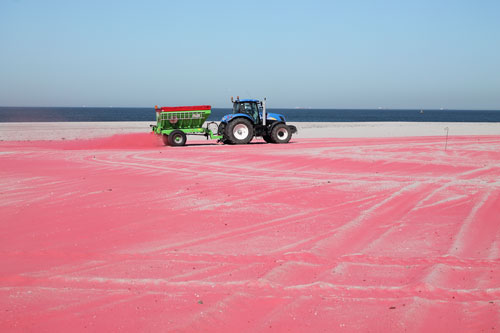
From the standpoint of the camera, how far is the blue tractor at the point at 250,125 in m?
18.5

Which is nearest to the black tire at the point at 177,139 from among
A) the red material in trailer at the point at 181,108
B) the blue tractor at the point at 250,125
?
the red material in trailer at the point at 181,108

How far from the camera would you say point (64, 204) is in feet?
24.8

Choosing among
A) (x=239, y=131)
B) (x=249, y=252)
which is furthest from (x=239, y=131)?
(x=249, y=252)

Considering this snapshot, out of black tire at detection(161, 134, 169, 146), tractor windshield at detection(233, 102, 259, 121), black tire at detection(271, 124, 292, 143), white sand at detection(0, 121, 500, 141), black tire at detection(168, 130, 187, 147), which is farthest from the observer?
white sand at detection(0, 121, 500, 141)

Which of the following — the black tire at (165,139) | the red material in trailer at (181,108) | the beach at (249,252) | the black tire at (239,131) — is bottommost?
the beach at (249,252)

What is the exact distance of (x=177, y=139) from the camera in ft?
60.1

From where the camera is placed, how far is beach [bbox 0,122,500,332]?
3.77 metres

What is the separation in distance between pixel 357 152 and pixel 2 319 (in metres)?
12.7

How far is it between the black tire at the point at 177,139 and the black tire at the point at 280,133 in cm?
363

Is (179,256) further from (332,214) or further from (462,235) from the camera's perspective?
(462,235)

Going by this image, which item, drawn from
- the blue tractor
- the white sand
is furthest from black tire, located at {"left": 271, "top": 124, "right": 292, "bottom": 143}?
the white sand

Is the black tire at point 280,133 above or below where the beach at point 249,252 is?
above

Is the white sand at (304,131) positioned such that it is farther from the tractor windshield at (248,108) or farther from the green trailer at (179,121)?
the tractor windshield at (248,108)

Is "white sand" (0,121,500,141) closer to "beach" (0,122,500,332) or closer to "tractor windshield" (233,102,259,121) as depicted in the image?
"tractor windshield" (233,102,259,121)
